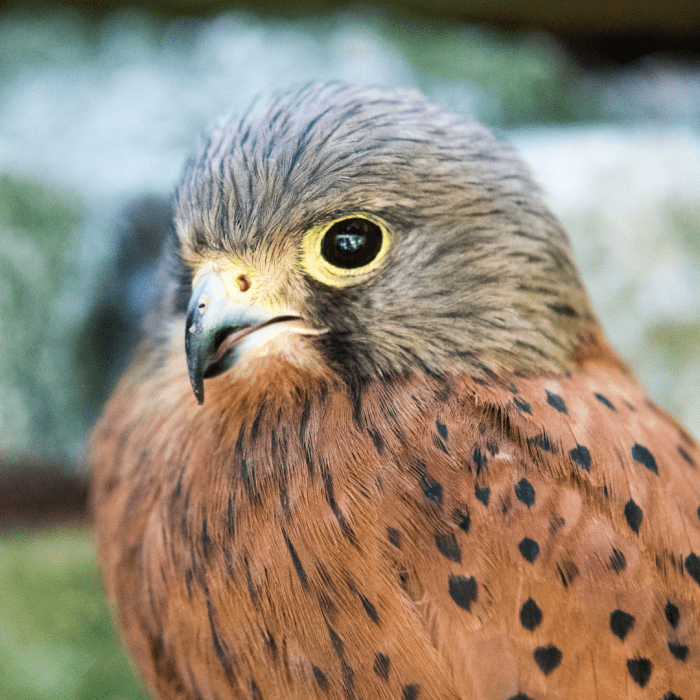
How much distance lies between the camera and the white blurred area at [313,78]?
121 inches

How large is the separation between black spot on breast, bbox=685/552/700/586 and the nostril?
102 cm

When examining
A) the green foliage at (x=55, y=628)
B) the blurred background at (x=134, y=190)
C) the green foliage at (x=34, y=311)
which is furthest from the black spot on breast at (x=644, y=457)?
the green foliage at (x=34, y=311)

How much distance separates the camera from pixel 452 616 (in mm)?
1223

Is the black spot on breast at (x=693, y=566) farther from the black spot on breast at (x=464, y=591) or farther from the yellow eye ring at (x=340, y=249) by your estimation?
the yellow eye ring at (x=340, y=249)

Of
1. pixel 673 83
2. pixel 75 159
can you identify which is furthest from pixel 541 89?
pixel 75 159

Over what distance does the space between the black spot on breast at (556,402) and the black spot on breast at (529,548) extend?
0.27 m

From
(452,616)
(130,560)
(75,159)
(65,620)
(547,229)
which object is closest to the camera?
(452,616)

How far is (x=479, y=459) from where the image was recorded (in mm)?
1261

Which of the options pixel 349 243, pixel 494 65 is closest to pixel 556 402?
pixel 349 243

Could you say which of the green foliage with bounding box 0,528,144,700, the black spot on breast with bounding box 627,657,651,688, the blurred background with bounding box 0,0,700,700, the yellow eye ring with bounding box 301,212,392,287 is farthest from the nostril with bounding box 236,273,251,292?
the green foliage with bounding box 0,528,144,700

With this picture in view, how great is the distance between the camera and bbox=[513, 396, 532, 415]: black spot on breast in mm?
1313

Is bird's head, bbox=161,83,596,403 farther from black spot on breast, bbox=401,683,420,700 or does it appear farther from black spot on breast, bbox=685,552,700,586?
black spot on breast, bbox=401,683,420,700

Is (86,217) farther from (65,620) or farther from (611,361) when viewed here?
(611,361)

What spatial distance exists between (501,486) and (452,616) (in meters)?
0.25
